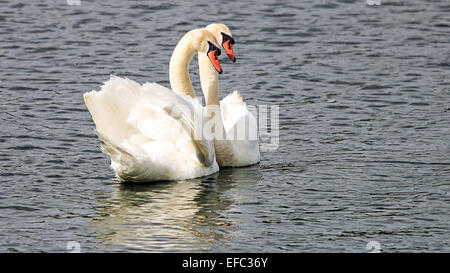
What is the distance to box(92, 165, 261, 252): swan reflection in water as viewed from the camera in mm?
9945

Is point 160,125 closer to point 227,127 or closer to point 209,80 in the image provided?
point 209,80

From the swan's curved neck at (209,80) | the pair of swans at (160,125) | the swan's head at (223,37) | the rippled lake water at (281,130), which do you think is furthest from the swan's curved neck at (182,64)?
the rippled lake water at (281,130)

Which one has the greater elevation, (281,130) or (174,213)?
(174,213)

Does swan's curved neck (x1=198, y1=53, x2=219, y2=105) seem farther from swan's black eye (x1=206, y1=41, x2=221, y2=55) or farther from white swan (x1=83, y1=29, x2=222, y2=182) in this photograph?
white swan (x1=83, y1=29, x2=222, y2=182)

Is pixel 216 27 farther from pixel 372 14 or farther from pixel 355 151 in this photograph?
pixel 372 14

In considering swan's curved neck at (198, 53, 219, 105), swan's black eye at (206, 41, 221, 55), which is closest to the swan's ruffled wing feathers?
swan's curved neck at (198, 53, 219, 105)

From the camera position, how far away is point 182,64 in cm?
1283

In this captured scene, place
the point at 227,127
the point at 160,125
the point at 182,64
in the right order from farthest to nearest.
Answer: the point at 227,127, the point at 182,64, the point at 160,125

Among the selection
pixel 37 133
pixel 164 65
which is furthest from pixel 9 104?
pixel 164 65

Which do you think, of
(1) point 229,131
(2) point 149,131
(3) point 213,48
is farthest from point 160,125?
(1) point 229,131

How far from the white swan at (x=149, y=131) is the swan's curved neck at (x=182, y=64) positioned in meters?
0.65

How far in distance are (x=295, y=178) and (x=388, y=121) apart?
2.92m

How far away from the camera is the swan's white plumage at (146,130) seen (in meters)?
11.7

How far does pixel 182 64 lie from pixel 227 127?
1048mm
